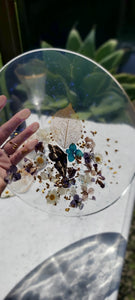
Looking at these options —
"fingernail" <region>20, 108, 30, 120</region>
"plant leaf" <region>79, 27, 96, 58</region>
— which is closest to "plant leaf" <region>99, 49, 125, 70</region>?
"plant leaf" <region>79, 27, 96, 58</region>

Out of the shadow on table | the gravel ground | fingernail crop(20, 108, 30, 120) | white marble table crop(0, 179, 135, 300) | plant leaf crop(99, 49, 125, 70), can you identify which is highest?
fingernail crop(20, 108, 30, 120)

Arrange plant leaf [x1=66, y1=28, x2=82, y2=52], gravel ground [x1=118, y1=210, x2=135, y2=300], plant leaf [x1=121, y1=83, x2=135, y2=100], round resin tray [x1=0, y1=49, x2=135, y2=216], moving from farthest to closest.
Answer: plant leaf [x1=66, y1=28, x2=82, y2=52] → plant leaf [x1=121, y1=83, x2=135, y2=100] → gravel ground [x1=118, y1=210, x2=135, y2=300] → round resin tray [x1=0, y1=49, x2=135, y2=216]

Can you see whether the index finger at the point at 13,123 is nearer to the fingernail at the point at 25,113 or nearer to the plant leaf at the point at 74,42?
the fingernail at the point at 25,113

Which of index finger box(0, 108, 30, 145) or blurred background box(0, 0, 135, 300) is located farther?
blurred background box(0, 0, 135, 300)

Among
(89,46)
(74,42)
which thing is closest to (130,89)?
(89,46)

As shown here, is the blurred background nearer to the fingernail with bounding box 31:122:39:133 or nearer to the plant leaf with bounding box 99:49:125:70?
the plant leaf with bounding box 99:49:125:70

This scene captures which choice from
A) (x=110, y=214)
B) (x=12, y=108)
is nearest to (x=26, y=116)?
(x=12, y=108)

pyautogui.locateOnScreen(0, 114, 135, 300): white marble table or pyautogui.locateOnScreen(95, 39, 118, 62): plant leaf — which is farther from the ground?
pyautogui.locateOnScreen(95, 39, 118, 62): plant leaf
